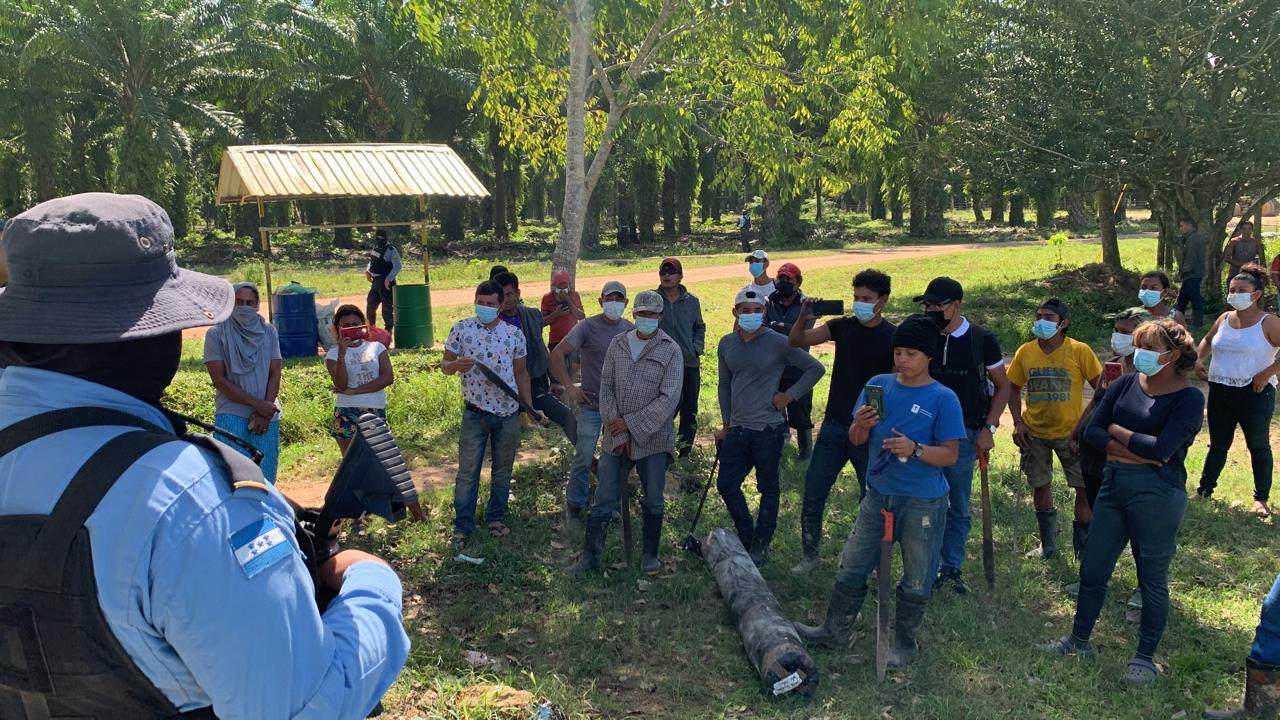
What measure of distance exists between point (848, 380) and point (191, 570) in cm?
518

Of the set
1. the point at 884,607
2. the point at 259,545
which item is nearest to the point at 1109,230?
the point at 884,607

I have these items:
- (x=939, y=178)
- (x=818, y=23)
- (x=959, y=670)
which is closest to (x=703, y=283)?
(x=939, y=178)

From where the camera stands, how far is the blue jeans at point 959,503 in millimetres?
5984

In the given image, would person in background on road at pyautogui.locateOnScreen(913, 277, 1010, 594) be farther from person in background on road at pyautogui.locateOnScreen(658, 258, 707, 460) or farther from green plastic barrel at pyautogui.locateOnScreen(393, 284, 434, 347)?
green plastic barrel at pyautogui.locateOnScreen(393, 284, 434, 347)

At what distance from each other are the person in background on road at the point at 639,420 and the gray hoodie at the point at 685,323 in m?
1.91

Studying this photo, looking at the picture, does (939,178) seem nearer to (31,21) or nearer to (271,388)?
(271,388)

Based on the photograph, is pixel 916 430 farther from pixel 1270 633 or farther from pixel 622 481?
pixel 622 481

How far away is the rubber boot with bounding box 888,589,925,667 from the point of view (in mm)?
5141

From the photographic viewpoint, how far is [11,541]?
4.84 ft

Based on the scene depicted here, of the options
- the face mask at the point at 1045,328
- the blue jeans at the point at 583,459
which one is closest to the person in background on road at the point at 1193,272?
the face mask at the point at 1045,328

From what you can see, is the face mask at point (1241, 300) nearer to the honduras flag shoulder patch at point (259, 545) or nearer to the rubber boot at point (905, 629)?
the rubber boot at point (905, 629)

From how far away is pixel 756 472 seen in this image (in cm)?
656

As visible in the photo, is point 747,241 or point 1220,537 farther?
point 747,241

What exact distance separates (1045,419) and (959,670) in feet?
6.99
